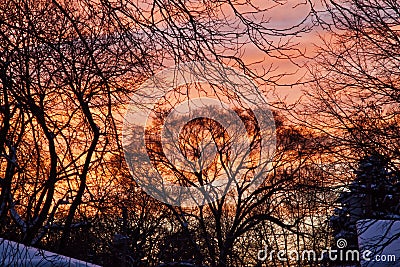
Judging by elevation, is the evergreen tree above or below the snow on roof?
above

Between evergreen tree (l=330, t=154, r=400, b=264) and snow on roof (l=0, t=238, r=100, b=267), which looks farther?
evergreen tree (l=330, t=154, r=400, b=264)

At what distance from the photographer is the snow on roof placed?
12.7 feet

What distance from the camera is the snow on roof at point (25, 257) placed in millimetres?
3861

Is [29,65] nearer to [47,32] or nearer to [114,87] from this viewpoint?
[47,32]

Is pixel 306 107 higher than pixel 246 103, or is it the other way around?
pixel 306 107

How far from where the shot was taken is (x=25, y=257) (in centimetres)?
391

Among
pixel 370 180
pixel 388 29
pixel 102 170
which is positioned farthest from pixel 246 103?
pixel 370 180

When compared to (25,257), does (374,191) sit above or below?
above

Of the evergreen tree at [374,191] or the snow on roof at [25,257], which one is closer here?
the snow on roof at [25,257]

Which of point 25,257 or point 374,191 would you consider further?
point 374,191

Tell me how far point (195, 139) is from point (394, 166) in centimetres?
1138

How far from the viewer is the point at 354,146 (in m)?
10.5

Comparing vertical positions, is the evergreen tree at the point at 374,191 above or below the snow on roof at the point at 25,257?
above

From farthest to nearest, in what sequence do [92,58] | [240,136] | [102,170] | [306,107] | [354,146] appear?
[240,136] < [306,107] < [354,146] < [102,170] < [92,58]
